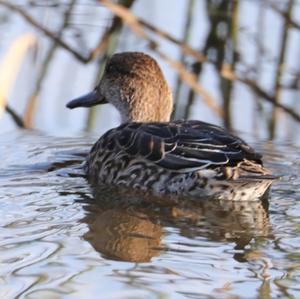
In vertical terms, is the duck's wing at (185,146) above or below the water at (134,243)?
above

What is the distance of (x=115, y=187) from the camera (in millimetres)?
6566

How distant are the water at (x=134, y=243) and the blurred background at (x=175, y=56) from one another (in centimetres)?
120

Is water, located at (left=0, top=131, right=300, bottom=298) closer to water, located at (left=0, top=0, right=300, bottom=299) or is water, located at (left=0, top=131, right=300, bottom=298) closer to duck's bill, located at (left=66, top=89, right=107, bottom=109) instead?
water, located at (left=0, top=0, right=300, bottom=299)

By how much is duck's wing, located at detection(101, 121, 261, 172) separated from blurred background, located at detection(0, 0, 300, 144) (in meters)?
1.29

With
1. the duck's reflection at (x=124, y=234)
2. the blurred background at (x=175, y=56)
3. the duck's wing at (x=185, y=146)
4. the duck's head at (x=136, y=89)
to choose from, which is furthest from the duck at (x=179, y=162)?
the blurred background at (x=175, y=56)

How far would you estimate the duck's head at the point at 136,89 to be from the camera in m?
7.23

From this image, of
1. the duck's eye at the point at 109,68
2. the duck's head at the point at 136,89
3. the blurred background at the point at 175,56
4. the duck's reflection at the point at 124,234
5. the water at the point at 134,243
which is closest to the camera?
the water at the point at 134,243

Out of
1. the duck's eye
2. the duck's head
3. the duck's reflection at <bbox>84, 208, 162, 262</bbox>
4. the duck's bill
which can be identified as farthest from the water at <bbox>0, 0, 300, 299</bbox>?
the duck's eye

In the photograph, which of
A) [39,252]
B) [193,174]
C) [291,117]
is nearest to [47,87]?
[291,117]

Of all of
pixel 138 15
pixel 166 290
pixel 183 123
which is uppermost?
pixel 138 15

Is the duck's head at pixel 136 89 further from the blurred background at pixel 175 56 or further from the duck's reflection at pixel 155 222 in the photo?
the duck's reflection at pixel 155 222

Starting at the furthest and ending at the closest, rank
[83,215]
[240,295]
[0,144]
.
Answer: [0,144]
[83,215]
[240,295]

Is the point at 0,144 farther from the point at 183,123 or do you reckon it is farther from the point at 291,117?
the point at 291,117

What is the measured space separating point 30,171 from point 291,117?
92.5 inches
